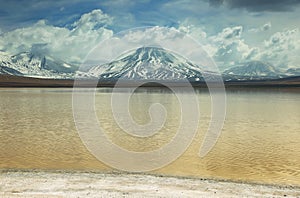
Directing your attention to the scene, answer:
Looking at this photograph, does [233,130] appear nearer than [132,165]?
No

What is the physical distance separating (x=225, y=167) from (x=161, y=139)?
7.31m

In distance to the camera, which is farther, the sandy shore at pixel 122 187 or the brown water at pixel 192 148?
the brown water at pixel 192 148

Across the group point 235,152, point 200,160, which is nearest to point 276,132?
point 235,152

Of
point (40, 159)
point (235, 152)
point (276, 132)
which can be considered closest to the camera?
point (40, 159)

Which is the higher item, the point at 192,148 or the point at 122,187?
the point at 192,148

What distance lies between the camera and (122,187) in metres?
10.5

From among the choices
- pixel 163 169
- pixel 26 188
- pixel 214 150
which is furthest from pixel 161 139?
pixel 26 188

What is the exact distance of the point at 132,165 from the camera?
16016 millimetres

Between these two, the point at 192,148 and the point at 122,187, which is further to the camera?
the point at 192,148

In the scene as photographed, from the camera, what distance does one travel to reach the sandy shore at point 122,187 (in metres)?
9.80

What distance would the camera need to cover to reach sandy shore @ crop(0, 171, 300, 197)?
9805 millimetres

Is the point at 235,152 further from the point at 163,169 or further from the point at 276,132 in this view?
the point at 276,132

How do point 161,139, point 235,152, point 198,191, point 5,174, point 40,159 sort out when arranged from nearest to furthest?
point 198,191
point 5,174
point 40,159
point 235,152
point 161,139

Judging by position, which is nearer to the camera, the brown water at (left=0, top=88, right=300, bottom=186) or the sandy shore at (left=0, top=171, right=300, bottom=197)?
the sandy shore at (left=0, top=171, right=300, bottom=197)
